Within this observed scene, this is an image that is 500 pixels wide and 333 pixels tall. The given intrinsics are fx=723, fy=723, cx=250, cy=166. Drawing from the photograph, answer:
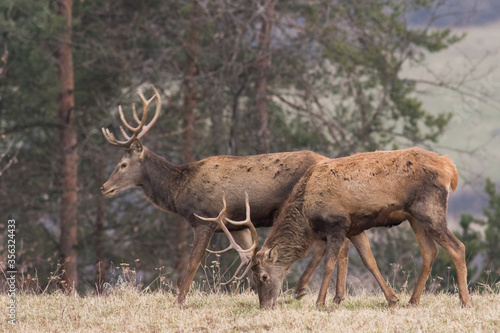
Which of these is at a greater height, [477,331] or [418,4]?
[418,4]

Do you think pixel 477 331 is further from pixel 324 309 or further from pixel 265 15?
pixel 265 15

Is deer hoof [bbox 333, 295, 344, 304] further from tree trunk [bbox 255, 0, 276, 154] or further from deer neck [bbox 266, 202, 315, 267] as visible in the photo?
tree trunk [bbox 255, 0, 276, 154]

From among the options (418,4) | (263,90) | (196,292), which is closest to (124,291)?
(196,292)

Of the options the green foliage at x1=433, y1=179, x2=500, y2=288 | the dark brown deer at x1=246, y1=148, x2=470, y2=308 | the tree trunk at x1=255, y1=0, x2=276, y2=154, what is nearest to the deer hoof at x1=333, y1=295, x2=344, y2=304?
the dark brown deer at x1=246, y1=148, x2=470, y2=308

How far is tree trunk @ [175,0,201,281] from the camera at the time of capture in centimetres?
1747

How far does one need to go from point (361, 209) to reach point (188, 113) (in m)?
10.9

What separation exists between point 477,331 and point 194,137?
12403 millimetres

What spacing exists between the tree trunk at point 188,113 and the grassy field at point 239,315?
872 centimetres

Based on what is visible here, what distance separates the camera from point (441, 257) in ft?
67.8

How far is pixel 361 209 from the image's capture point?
7625mm

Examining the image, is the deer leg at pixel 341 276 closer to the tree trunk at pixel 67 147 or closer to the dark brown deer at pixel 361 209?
the dark brown deer at pixel 361 209

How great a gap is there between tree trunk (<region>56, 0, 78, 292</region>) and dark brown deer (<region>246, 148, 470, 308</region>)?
10662 millimetres

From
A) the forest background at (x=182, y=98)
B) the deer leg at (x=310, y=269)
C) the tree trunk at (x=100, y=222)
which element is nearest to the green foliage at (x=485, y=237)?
the forest background at (x=182, y=98)

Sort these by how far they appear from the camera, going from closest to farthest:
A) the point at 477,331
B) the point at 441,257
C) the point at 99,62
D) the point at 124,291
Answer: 1. the point at 477,331
2. the point at 124,291
3. the point at 99,62
4. the point at 441,257
